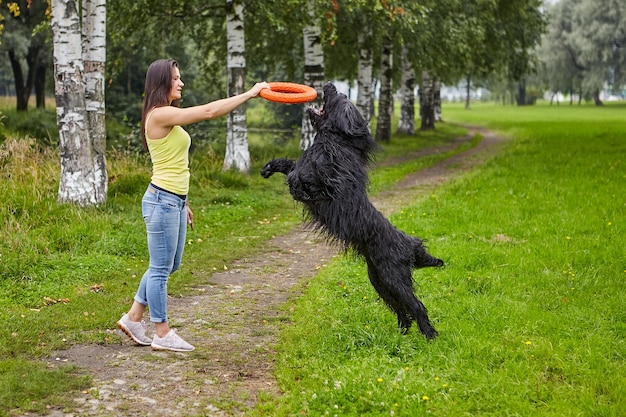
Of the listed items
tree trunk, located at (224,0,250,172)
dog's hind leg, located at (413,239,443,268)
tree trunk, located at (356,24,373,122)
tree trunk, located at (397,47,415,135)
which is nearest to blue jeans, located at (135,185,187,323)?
dog's hind leg, located at (413,239,443,268)

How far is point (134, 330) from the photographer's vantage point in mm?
5652

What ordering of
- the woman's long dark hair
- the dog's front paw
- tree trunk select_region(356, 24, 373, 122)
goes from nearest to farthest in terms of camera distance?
the woman's long dark hair, the dog's front paw, tree trunk select_region(356, 24, 373, 122)

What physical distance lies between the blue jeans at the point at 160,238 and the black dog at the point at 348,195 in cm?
79

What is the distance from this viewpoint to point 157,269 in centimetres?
540

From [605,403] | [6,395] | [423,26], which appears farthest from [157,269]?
[423,26]

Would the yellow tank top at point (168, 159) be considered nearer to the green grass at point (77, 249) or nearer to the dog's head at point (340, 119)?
the dog's head at point (340, 119)

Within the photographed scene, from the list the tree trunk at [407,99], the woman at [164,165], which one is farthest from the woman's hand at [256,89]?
the tree trunk at [407,99]

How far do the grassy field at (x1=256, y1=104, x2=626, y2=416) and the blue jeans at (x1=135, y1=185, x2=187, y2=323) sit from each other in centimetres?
112

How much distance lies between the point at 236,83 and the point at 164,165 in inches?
395

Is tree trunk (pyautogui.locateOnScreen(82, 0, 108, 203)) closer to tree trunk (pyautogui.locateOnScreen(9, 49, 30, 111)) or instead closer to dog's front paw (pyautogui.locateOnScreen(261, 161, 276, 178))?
dog's front paw (pyautogui.locateOnScreen(261, 161, 276, 178))

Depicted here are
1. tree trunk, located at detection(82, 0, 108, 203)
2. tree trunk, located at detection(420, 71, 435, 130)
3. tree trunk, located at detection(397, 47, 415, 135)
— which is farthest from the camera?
tree trunk, located at detection(420, 71, 435, 130)

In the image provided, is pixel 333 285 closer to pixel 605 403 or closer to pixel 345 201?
pixel 345 201

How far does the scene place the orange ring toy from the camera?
16.8ft

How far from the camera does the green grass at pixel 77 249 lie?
543 centimetres
